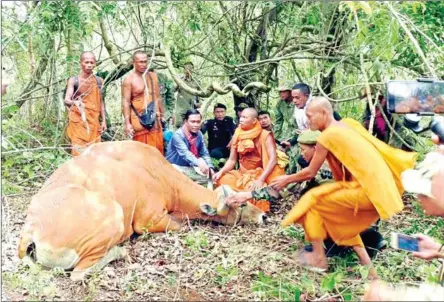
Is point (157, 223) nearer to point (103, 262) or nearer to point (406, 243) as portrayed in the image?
point (103, 262)

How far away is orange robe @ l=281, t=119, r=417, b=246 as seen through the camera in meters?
4.75

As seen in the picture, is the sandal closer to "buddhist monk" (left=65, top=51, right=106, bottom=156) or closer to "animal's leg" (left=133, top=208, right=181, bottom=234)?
"animal's leg" (left=133, top=208, right=181, bottom=234)

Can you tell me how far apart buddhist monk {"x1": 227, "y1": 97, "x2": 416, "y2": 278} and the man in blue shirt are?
1.88 m

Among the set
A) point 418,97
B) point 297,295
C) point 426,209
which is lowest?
point 297,295

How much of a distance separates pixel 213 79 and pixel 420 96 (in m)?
4.86

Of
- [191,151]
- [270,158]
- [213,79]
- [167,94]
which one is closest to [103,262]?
[270,158]

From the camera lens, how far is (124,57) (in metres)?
8.80

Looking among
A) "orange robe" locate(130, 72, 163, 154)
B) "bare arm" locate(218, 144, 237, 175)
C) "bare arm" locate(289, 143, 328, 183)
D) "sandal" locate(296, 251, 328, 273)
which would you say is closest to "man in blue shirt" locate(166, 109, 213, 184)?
"bare arm" locate(218, 144, 237, 175)

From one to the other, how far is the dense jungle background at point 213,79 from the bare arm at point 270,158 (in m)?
0.43

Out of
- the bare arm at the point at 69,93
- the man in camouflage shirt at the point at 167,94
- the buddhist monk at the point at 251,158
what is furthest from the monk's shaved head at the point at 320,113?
the man in camouflage shirt at the point at 167,94

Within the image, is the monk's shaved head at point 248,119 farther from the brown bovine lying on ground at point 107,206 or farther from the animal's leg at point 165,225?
the animal's leg at point 165,225

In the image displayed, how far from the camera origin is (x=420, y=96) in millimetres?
4012

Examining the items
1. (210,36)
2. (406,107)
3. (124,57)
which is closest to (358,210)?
(406,107)

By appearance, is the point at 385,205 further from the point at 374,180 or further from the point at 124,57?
the point at 124,57
